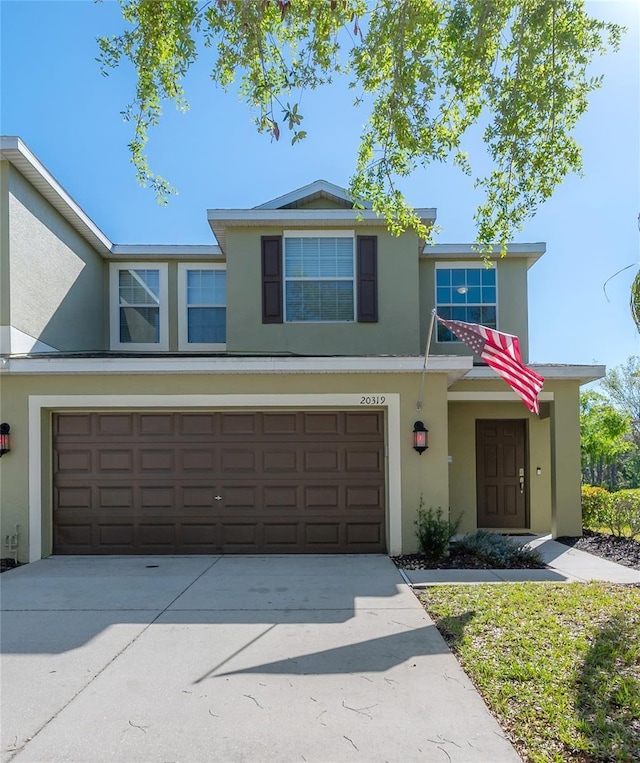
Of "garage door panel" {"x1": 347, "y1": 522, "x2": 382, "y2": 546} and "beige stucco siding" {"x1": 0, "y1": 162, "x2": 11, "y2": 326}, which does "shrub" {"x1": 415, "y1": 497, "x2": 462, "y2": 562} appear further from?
"beige stucco siding" {"x1": 0, "y1": 162, "x2": 11, "y2": 326}

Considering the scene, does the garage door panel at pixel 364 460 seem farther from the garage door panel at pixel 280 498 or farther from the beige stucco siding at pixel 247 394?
the garage door panel at pixel 280 498

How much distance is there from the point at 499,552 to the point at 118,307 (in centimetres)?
938

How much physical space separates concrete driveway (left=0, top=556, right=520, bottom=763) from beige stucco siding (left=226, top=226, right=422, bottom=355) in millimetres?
4930

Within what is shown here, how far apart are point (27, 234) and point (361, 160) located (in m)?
5.83

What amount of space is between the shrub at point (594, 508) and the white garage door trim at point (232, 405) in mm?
4878

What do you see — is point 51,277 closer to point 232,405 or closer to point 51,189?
point 51,189

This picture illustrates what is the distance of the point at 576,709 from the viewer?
145 inches

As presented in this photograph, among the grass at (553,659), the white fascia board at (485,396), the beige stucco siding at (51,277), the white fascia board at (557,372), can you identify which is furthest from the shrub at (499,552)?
the beige stucco siding at (51,277)

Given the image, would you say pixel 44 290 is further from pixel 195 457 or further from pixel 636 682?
pixel 636 682

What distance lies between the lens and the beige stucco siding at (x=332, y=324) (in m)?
10.8

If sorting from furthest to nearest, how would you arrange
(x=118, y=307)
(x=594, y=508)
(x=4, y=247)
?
(x=118, y=307) → (x=594, y=508) → (x=4, y=247)

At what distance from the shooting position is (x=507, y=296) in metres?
12.1

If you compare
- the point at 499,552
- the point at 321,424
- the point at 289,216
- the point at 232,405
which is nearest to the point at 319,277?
the point at 289,216

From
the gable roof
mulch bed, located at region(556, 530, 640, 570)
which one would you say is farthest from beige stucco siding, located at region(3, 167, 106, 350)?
mulch bed, located at region(556, 530, 640, 570)
